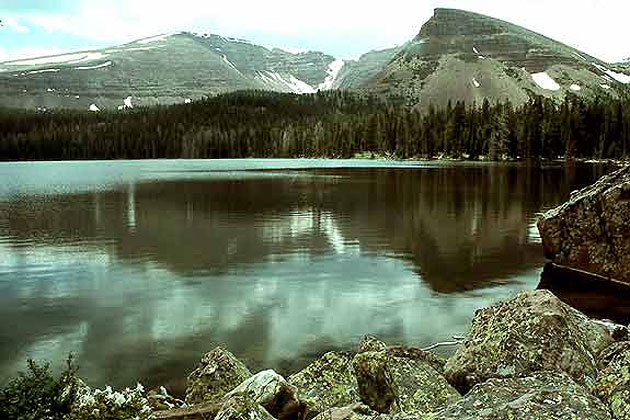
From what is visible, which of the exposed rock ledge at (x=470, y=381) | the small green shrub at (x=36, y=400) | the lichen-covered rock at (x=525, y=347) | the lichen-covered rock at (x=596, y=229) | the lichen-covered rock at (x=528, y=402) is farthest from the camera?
the lichen-covered rock at (x=596, y=229)

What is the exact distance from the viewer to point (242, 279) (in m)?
21.2

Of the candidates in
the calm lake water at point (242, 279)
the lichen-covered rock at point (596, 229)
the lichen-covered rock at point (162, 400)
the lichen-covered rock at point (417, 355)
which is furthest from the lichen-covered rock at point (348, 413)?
the lichen-covered rock at point (596, 229)

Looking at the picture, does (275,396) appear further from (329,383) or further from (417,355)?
(417,355)

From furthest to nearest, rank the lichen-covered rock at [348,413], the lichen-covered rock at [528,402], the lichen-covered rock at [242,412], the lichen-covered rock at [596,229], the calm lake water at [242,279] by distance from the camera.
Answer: the lichen-covered rock at [596,229], the calm lake water at [242,279], the lichen-covered rock at [348,413], the lichen-covered rock at [242,412], the lichen-covered rock at [528,402]

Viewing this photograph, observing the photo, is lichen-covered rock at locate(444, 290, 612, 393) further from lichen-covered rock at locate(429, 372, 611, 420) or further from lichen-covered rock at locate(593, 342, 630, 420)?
lichen-covered rock at locate(429, 372, 611, 420)

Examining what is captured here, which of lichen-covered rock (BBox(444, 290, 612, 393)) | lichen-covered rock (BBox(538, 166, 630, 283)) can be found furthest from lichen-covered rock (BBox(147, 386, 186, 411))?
lichen-covered rock (BBox(538, 166, 630, 283))

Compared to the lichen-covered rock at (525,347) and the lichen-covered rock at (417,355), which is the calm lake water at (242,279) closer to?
the lichen-covered rock at (417,355)

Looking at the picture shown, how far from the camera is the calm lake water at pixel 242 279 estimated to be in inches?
563

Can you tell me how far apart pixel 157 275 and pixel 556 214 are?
52.3 feet

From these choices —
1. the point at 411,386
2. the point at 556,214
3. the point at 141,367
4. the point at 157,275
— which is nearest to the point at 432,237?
the point at 556,214

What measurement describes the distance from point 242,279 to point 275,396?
45.9 feet

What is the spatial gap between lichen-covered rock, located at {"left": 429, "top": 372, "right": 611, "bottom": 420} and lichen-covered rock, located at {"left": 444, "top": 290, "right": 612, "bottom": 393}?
60.2 inches

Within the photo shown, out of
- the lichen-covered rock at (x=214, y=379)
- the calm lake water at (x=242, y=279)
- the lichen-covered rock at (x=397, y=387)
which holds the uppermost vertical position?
the lichen-covered rock at (x=397, y=387)

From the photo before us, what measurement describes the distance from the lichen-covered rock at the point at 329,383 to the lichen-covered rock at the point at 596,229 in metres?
15.1
